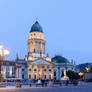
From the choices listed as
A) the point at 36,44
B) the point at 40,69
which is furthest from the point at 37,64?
the point at 36,44

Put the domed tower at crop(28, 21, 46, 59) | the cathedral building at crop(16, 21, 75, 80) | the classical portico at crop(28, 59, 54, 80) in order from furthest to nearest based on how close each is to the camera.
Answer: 1. the domed tower at crop(28, 21, 46, 59)
2. the classical portico at crop(28, 59, 54, 80)
3. the cathedral building at crop(16, 21, 75, 80)

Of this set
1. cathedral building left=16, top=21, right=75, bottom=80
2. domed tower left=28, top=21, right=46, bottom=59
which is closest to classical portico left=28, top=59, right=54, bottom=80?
cathedral building left=16, top=21, right=75, bottom=80

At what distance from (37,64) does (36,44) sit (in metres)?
12.3

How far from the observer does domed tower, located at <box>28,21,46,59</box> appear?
130 metres

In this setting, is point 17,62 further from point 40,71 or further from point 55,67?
point 55,67

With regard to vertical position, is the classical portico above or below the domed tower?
below

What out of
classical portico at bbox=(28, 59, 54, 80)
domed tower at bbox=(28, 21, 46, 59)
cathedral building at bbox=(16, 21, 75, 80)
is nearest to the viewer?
cathedral building at bbox=(16, 21, 75, 80)

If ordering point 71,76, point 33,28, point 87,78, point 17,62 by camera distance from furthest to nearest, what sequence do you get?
point 33,28 → point 17,62 → point 71,76 → point 87,78

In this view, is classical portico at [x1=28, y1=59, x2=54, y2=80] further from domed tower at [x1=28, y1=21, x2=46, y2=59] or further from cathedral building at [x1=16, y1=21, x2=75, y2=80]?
domed tower at [x1=28, y1=21, x2=46, y2=59]

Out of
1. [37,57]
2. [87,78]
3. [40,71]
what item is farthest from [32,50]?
[87,78]

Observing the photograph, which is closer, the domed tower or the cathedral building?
the cathedral building

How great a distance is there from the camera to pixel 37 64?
126375mm

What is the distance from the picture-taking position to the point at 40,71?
128 metres

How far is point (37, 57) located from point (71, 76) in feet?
83.4
